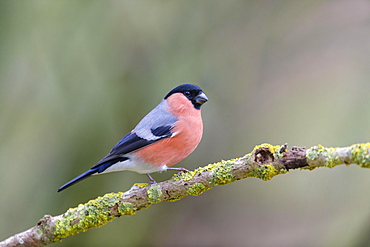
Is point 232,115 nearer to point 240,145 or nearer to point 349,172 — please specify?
point 240,145

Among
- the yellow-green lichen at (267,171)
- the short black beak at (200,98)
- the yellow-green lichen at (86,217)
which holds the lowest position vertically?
the yellow-green lichen at (86,217)

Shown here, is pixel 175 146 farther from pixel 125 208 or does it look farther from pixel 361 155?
pixel 361 155

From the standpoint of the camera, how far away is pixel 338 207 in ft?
13.9

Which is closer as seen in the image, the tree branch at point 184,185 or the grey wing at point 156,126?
the tree branch at point 184,185

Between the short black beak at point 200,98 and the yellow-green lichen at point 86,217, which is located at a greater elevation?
the short black beak at point 200,98

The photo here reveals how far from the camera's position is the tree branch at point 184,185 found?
192 cm

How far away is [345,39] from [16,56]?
3.98m

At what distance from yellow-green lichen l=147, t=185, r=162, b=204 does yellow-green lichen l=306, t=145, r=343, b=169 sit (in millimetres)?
992

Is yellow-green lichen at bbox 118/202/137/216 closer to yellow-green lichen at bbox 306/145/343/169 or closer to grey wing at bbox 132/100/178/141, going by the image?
grey wing at bbox 132/100/178/141

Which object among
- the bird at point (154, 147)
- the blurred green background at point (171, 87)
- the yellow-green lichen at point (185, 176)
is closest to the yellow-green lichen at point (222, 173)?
the yellow-green lichen at point (185, 176)

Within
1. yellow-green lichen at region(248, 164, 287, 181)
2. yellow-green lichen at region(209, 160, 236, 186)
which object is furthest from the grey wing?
yellow-green lichen at region(248, 164, 287, 181)

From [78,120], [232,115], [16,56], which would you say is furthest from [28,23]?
[232,115]

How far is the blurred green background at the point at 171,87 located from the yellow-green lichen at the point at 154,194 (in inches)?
79.5

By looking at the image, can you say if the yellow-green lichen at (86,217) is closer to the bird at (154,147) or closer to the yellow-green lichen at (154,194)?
the yellow-green lichen at (154,194)
